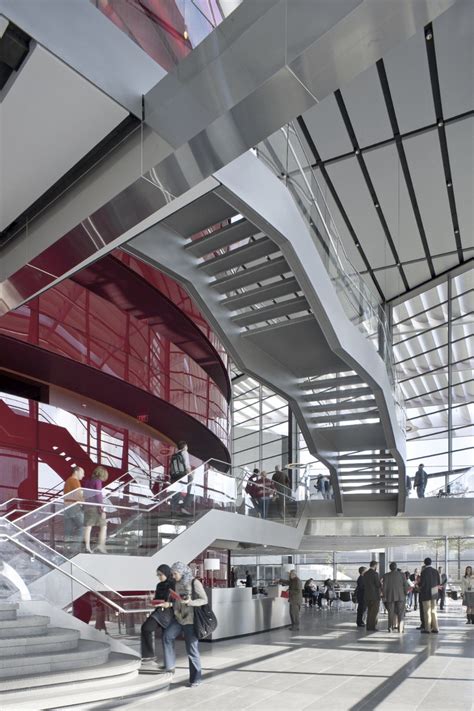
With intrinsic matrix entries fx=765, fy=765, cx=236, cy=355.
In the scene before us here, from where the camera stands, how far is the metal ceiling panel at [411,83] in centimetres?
1630

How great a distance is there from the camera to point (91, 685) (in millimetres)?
8219

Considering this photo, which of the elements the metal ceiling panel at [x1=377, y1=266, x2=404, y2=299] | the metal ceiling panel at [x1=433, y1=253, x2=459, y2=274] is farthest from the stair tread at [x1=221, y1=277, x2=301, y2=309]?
the metal ceiling panel at [x1=433, y1=253, x2=459, y2=274]

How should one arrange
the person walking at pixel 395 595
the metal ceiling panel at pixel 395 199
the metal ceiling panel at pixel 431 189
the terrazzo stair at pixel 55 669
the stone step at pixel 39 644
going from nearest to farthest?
1. the terrazzo stair at pixel 55 669
2. the stone step at pixel 39 644
3. the person walking at pixel 395 595
4. the metal ceiling panel at pixel 431 189
5. the metal ceiling panel at pixel 395 199

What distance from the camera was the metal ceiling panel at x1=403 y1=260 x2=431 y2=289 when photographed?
Answer: 29.0m

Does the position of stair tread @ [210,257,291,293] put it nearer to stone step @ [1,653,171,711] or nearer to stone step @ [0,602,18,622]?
stone step @ [0,602,18,622]

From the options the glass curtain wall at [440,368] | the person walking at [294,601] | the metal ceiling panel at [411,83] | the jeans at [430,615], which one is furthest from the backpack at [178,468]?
the glass curtain wall at [440,368]

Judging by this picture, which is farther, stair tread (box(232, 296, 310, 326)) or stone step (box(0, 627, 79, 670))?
stair tread (box(232, 296, 310, 326))

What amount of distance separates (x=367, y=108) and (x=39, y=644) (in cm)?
1456

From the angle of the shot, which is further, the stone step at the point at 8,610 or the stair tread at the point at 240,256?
the stair tread at the point at 240,256

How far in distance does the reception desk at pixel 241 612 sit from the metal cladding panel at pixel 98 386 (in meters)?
Result: 5.68

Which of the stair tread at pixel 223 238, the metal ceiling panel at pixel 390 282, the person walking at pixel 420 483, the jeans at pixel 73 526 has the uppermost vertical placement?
the metal ceiling panel at pixel 390 282

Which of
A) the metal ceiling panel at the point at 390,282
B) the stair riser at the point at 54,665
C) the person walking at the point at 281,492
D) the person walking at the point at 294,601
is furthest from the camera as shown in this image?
the metal ceiling panel at the point at 390,282

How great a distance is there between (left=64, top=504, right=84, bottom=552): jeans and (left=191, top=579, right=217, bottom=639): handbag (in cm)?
324

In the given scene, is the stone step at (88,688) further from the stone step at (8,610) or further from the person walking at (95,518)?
the person walking at (95,518)
